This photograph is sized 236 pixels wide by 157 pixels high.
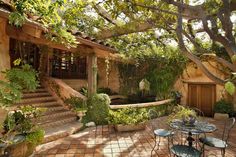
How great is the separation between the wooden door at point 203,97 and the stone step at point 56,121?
7.41 metres

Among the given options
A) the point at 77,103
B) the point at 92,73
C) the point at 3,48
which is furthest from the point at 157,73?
the point at 3,48

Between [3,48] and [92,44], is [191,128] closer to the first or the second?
[92,44]

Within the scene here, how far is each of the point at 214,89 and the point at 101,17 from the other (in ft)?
24.4

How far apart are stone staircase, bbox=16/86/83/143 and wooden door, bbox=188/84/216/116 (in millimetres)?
7390

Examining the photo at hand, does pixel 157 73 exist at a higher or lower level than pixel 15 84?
higher

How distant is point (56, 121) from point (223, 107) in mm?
8262

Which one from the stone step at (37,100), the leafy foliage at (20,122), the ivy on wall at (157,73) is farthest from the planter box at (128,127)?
the ivy on wall at (157,73)

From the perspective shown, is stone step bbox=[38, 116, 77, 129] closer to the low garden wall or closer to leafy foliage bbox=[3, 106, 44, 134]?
the low garden wall

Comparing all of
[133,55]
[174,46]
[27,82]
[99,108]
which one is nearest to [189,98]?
[174,46]

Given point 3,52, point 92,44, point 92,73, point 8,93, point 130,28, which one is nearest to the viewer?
point 8,93

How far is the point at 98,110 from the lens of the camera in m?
7.96

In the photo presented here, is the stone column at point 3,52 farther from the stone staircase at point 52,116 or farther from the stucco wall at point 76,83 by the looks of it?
the stucco wall at point 76,83

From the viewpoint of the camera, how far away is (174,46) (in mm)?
12078

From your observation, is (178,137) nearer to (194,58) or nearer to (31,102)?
(194,58)
